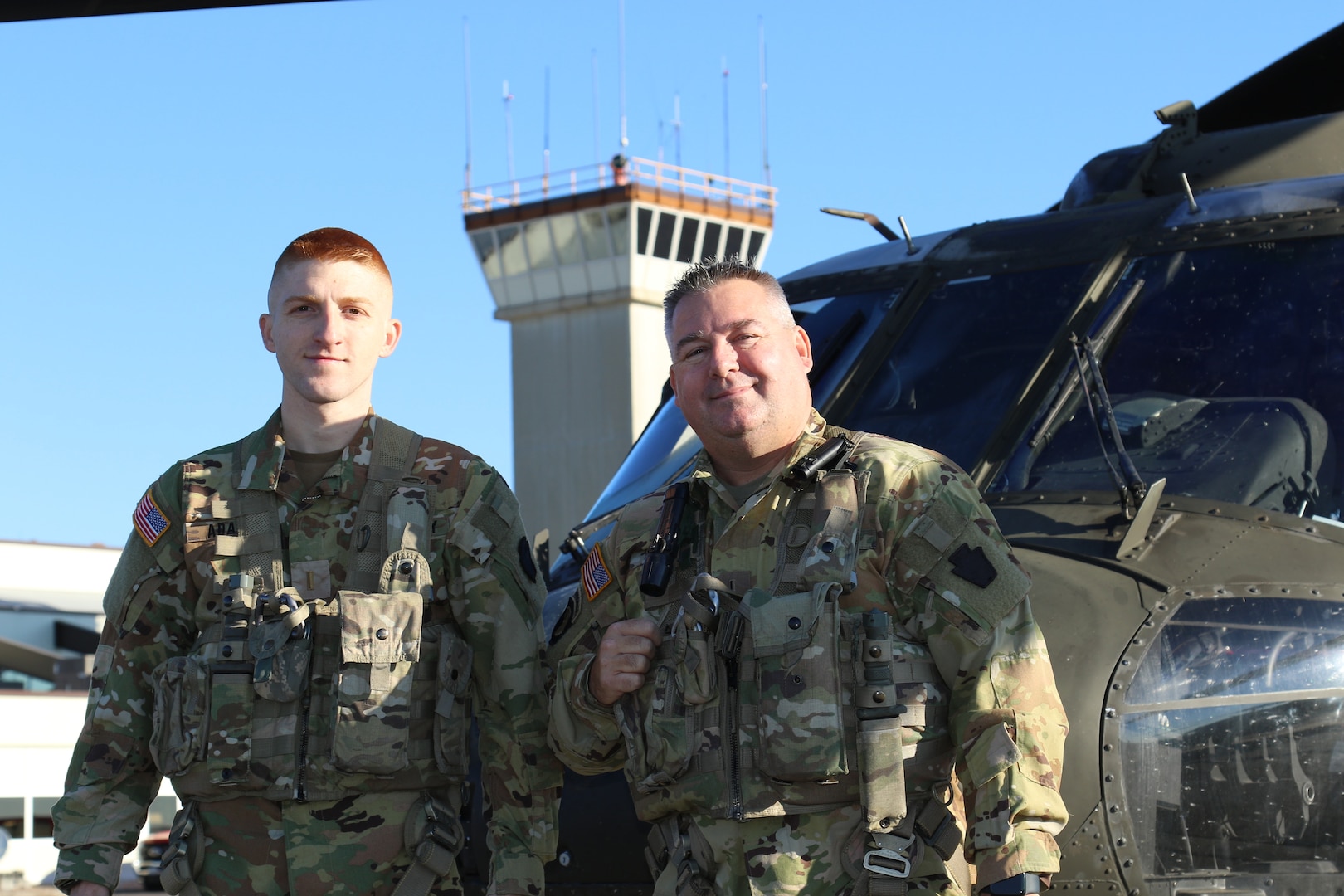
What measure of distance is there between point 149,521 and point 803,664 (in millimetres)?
1535

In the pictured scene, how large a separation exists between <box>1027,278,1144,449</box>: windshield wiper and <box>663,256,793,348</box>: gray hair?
1.12 metres

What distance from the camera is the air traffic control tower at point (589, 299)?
53000 mm

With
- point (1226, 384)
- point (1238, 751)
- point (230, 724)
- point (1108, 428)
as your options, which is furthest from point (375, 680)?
point (1226, 384)

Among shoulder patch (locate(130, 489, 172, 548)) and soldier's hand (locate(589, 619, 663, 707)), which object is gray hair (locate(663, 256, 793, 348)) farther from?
shoulder patch (locate(130, 489, 172, 548))

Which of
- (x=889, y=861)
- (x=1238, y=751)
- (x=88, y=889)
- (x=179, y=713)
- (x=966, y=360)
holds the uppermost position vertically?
(x=966, y=360)

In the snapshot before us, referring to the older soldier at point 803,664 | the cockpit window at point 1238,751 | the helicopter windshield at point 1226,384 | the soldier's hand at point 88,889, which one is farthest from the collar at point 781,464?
the soldier's hand at point 88,889

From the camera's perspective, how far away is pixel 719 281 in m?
3.33

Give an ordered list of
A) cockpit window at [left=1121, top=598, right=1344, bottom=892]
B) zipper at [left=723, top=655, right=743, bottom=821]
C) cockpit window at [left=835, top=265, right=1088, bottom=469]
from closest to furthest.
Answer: zipper at [left=723, top=655, right=743, bottom=821]
cockpit window at [left=1121, top=598, right=1344, bottom=892]
cockpit window at [left=835, top=265, right=1088, bottom=469]

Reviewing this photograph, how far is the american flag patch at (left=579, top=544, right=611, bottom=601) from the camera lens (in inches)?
135

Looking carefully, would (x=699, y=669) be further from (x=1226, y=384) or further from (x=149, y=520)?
(x=1226, y=384)

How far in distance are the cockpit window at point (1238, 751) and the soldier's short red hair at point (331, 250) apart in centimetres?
188

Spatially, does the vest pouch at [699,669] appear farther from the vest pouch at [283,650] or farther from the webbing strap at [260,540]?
the webbing strap at [260,540]

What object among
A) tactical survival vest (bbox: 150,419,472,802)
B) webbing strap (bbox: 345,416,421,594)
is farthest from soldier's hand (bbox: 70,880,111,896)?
webbing strap (bbox: 345,416,421,594)

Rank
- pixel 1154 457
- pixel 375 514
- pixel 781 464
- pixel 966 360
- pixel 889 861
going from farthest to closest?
pixel 966 360, pixel 1154 457, pixel 375 514, pixel 781 464, pixel 889 861
